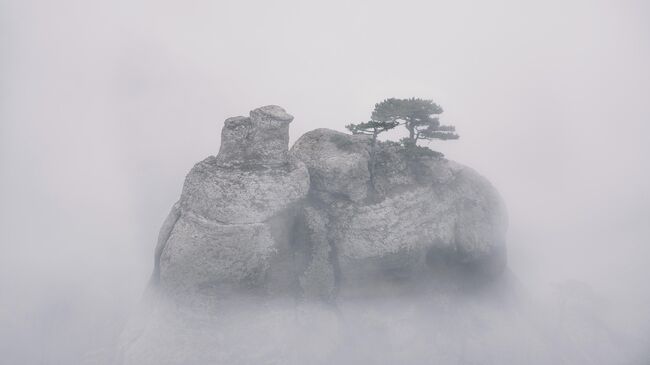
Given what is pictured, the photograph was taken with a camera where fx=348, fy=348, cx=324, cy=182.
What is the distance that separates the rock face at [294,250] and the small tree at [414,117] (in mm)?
2360

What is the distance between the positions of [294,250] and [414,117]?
1653 cm

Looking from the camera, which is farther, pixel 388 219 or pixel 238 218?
pixel 388 219

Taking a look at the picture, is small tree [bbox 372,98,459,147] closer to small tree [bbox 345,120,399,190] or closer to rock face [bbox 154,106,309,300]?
small tree [bbox 345,120,399,190]

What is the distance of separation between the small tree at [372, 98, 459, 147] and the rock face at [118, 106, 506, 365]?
2.36 meters

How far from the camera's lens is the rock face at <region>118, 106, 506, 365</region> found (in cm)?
2495

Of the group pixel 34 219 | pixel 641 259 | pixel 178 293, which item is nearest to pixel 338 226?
pixel 178 293

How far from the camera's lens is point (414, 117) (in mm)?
32625

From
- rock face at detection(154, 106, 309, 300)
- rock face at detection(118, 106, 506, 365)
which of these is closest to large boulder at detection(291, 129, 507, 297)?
rock face at detection(118, 106, 506, 365)

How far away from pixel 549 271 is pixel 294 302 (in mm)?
45087

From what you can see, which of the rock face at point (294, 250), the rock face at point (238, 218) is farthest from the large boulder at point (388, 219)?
the rock face at point (238, 218)

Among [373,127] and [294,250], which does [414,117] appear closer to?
[373,127]

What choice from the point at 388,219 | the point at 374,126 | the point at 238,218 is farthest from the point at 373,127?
the point at 238,218

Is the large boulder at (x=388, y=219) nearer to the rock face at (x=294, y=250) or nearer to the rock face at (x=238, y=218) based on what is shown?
the rock face at (x=294, y=250)

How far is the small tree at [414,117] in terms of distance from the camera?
101 ft
